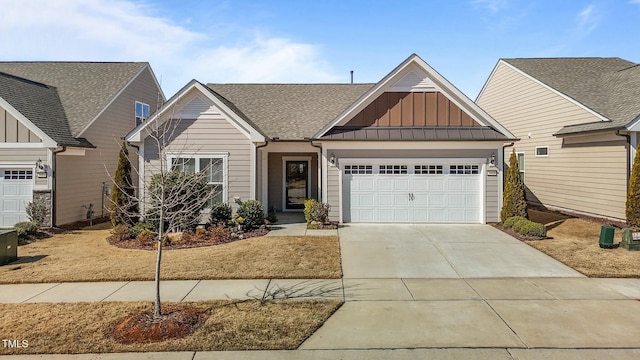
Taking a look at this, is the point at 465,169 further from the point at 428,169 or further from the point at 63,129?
the point at 63,129

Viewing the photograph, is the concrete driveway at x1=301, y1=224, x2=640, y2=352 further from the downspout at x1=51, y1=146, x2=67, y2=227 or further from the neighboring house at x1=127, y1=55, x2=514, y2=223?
the downspout at x1=51, y1=146, x2=67, y2=227

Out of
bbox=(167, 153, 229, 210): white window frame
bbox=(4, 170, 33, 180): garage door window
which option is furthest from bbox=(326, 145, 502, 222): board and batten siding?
bbox=(4, 170, 33, 180): garage door window

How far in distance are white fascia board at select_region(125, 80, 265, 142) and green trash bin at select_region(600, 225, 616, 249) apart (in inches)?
433

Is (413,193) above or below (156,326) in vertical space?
above

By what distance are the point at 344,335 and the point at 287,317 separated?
39.5 inches

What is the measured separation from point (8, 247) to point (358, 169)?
35.3 ft

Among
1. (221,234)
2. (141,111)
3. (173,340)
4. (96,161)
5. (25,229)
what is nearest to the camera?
(173,340)

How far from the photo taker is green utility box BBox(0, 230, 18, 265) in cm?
906

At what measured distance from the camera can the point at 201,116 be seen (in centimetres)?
1372

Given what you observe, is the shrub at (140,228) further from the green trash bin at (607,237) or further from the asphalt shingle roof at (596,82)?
the asphalt shingle roof at (596,82)

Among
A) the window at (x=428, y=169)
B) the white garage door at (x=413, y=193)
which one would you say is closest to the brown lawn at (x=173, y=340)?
the white garage door at (x=413, y=193)

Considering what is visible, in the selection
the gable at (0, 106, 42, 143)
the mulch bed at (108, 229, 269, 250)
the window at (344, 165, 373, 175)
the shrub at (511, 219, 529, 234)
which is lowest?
the mulch bed at (108, 229, 269, 250)

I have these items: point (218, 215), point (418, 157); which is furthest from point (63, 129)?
point (418, 157)

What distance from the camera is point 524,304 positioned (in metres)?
6.46
